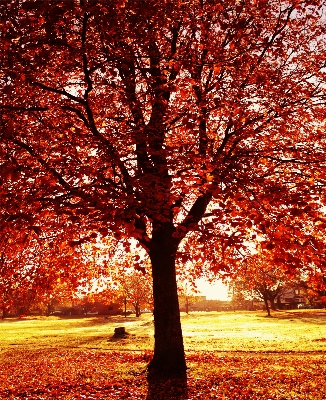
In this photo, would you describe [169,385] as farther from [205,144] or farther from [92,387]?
[205,144]

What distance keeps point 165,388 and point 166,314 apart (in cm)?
249

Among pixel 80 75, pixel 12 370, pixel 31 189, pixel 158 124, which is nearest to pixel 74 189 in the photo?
pixel 31 189

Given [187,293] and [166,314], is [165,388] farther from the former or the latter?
[187,293]

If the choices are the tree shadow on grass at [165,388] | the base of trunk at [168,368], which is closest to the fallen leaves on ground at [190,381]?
the tree shadow on grass at [165,388]

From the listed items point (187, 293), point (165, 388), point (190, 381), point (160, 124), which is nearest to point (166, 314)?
point (190, 381)

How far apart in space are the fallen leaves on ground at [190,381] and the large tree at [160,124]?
140cm

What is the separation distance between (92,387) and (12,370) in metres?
6.62

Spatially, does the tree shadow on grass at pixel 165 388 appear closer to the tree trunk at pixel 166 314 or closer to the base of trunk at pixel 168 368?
the base of trunk at pixel 168 368

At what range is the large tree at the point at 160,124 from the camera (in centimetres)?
906

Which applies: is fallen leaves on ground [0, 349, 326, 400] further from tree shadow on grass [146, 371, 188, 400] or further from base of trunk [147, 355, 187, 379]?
base of trunk [147, 355, 187, 379]

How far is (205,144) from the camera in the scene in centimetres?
1255

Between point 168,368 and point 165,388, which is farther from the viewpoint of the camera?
point 168,368

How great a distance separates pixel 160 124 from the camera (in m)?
11.2

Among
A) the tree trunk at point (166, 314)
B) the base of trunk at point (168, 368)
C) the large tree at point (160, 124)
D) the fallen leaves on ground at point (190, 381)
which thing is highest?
the large tree at point (160, 124)
